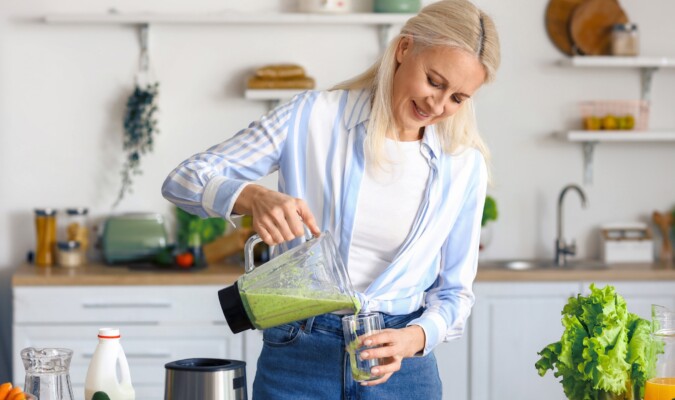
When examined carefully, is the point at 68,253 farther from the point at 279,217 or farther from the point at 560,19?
the point at 279,217

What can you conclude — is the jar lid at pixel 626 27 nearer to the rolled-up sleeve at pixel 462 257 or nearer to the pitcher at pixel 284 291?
the rolled-up sleeve at pixel 462 257

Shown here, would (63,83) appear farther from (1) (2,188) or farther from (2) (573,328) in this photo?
(2) (573,328)

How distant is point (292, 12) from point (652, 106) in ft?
5.34

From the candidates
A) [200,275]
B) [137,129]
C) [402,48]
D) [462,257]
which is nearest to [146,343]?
[200,275]

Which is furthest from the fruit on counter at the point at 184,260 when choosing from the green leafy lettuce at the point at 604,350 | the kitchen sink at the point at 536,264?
the green leafy lettuce at the point at 604,350

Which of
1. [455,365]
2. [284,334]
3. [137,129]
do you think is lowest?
[455,365]

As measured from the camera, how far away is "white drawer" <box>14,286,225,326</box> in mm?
3721

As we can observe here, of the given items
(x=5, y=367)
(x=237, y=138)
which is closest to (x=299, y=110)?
(x=237, y=138)

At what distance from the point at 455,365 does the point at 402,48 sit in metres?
2.21

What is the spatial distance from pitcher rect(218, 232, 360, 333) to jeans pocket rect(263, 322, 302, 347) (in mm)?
292

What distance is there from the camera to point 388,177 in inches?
75.6

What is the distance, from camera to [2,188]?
4215mm

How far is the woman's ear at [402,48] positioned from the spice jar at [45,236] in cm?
252

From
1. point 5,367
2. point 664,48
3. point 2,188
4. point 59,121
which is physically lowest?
point 5,367
